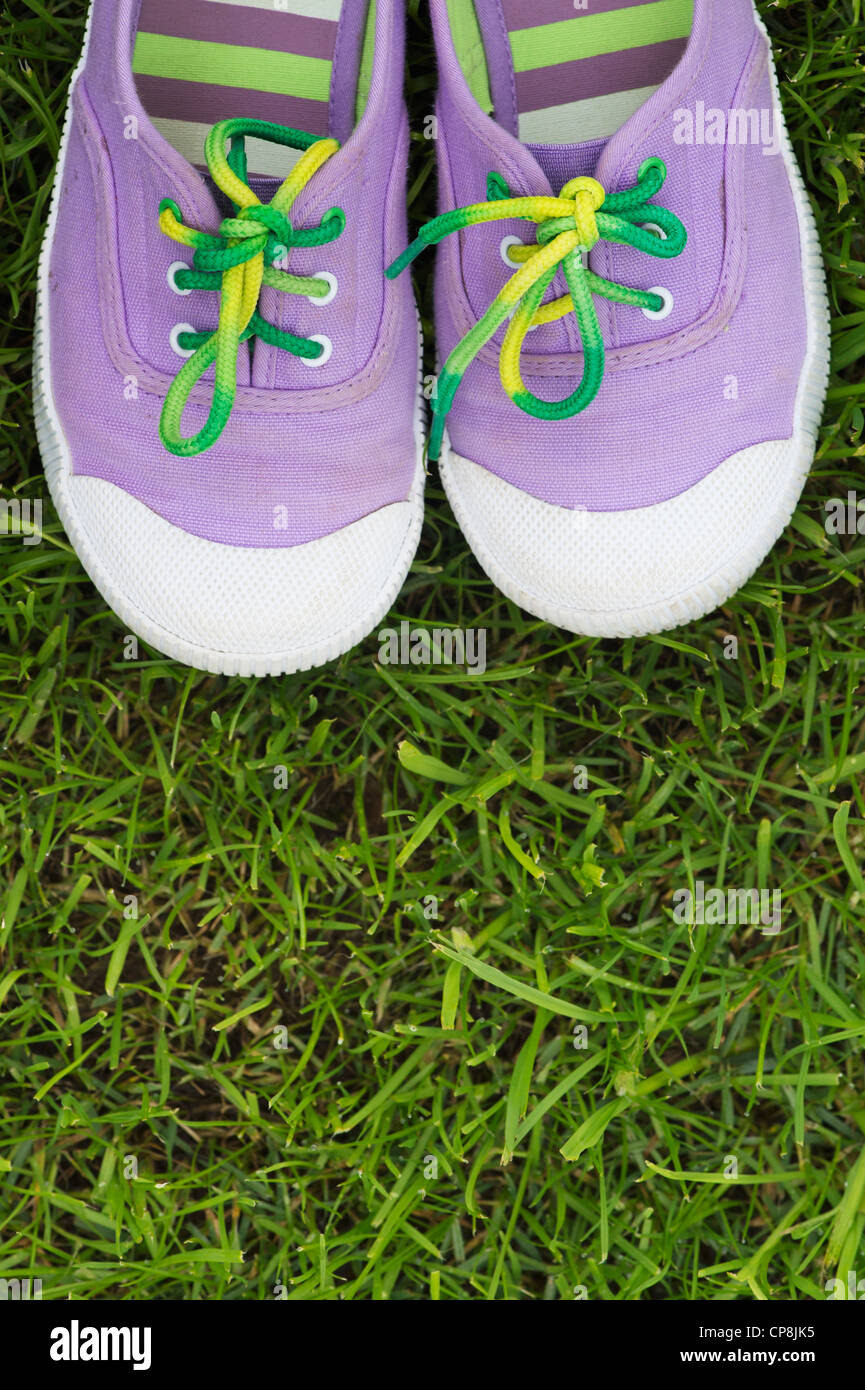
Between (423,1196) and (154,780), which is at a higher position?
(154,780)

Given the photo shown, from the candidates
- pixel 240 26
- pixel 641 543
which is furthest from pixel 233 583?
pixel 240 26

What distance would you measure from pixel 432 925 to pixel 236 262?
1054 millimetres

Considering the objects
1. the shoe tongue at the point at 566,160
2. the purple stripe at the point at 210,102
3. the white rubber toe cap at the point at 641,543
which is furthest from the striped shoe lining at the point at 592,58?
the white rubber toe cap at the point at 641,543

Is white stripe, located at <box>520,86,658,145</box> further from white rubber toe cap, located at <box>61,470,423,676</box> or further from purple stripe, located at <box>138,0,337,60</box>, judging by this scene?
white rubber toe cap, located at <box>61,470,423,676</box>

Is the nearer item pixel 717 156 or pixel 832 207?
pixel 717 156

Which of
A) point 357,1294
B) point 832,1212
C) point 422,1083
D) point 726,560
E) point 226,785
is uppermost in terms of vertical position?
point 726,560

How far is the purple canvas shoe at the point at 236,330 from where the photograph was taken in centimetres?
143

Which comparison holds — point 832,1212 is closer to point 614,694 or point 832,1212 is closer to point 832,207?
point 614,694

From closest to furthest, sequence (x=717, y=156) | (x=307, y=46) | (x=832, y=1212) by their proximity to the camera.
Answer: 1. (x=717, y=156)
2. (x=307, y=46)
3. (x=832, y=1212)

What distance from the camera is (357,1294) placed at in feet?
5.92

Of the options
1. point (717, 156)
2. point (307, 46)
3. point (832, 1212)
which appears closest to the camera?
point (717, 156)

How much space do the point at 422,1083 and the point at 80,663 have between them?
2.95ft

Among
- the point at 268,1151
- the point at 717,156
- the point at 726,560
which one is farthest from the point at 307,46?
the point at 268,1151

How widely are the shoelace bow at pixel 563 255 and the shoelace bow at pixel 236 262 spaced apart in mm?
178
